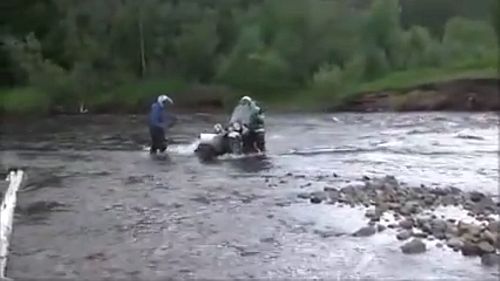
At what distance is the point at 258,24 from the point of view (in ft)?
209

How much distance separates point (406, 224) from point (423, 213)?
1.14m

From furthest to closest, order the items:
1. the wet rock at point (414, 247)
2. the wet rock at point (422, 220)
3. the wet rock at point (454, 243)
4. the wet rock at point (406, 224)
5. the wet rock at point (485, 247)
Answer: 1. the wet rock at point (422, 220)
2. the wet rock at point (406, 224)
3. the wet rock at point (454, 243)
4. the wet rock at point (414, 247)
5. the wet rock at point (485, 247)

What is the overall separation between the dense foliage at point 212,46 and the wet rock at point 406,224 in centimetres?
3979

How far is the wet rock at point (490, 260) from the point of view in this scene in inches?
581

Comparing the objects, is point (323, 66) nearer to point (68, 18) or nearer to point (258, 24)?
point (258, 24)

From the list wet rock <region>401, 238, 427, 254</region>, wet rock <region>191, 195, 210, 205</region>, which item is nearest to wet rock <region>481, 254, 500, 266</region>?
wet rock <region>401, 238, 427, 254</region>

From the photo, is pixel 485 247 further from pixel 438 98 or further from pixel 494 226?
pixel 438 98

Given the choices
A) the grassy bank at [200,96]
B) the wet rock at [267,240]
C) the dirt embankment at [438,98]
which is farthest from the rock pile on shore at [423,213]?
the grassy bank at [200,96]

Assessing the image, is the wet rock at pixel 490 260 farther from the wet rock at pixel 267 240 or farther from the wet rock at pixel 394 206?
the wet rock at pixel 394 206

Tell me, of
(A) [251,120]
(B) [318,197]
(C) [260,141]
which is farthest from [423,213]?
(C) [260,141]

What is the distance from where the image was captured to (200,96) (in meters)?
55.6

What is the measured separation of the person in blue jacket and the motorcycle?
1477mm

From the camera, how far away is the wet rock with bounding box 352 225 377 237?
56.4 feet

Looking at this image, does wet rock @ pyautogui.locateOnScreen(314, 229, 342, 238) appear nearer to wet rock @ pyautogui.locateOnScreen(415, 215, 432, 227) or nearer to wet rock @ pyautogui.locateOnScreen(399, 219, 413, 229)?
wet rock @ pyautogui.locateOnScreen(399, 219, 413, 229)
